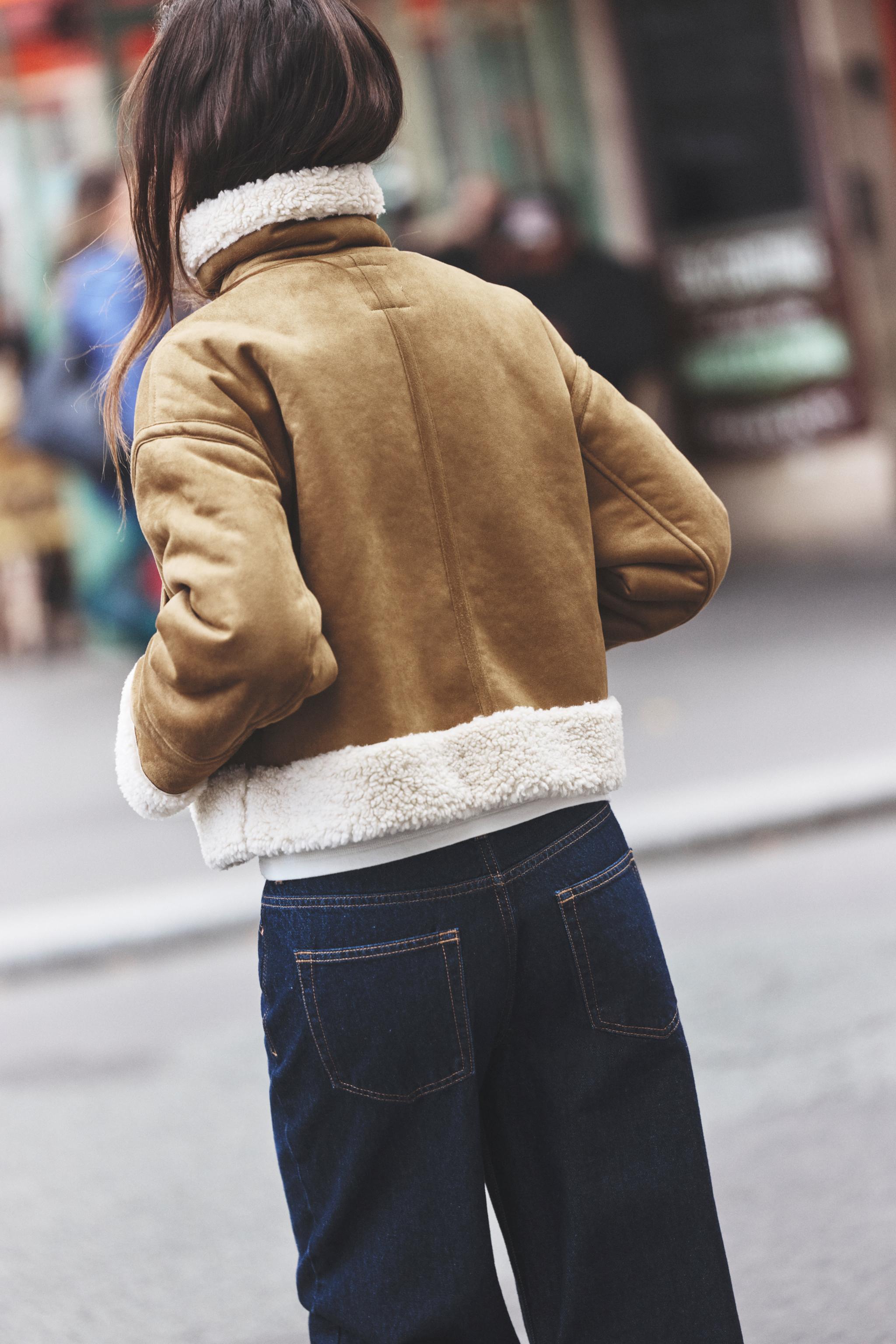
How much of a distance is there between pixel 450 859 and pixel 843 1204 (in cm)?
177

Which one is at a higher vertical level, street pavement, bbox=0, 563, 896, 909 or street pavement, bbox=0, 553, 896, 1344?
street pavement, bbox=0, 563, 896, 909

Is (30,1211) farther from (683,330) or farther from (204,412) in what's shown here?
(683,330)

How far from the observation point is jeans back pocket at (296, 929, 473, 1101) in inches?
76.3

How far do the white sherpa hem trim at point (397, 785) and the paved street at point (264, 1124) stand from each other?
1.43 metres

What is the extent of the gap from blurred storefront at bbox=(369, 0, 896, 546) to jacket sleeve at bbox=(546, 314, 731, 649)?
894 cm

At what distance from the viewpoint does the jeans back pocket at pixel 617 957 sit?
2.01 m

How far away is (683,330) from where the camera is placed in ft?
36.2

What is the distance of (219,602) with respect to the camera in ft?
5.80

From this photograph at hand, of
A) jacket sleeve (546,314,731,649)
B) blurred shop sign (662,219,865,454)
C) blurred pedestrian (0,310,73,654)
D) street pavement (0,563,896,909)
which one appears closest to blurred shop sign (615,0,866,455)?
blurred shop sign (662,219,865,454)

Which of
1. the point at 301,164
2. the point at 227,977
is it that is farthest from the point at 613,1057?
the point at 227,977

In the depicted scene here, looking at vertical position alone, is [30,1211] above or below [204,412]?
below

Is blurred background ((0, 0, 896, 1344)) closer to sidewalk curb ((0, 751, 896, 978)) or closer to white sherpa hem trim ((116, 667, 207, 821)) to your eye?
sidewalk curb ((0, 751, 896, 978))

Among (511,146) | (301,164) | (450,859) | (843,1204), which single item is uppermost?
(511,146)

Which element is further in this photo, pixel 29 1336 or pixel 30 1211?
pixel 30 1211
